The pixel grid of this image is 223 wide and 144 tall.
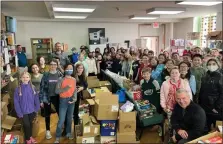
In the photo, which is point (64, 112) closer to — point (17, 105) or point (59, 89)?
point (59, 89)

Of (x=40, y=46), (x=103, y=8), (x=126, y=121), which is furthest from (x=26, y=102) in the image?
(x=40, y=46)

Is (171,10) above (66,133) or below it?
above

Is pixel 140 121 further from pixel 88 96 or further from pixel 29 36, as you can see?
pixel 29 36

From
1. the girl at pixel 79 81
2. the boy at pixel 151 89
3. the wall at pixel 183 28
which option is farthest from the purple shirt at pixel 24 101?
the wall at pixel 183 28

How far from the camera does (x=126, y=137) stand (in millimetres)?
3256

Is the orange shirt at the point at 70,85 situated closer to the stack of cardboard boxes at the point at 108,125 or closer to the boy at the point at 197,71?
the stack of cardboard boxes at the point at 108,125

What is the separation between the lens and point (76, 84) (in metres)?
3.63

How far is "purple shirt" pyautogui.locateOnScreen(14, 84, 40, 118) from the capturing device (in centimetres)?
302

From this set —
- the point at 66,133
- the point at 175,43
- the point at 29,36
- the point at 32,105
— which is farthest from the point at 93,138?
the point at 29,36

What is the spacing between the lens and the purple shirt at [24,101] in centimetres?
302

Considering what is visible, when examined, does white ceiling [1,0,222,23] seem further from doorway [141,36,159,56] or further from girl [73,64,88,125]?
girl [73,64,88,125]

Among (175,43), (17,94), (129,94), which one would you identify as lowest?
(129,94)

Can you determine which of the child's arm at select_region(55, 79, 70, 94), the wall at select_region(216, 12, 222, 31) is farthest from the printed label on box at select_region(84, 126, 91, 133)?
the wall at select_region(216, 12, 222, 31)

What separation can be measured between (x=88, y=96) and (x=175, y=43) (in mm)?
5172
